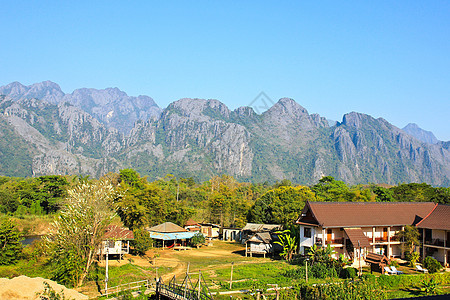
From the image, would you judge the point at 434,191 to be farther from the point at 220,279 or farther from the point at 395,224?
the point at 220,279

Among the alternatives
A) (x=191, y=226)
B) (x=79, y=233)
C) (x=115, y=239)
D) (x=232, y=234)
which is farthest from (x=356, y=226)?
(x=191, y=226)

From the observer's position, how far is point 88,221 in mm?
28906

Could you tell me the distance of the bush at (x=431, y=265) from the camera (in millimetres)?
31578

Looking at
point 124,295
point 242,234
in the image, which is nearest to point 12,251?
point 124,295

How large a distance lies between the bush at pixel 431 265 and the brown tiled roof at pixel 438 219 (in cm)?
372

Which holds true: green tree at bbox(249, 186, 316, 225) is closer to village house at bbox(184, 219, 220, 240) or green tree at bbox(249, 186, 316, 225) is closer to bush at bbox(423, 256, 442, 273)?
village house at bbox(184, 219, 220, 240)

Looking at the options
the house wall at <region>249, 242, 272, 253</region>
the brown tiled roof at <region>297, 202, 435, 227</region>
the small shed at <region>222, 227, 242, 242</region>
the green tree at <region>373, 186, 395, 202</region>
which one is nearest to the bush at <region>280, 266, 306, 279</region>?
the brown tiled roof at <region>297, 202, 435, 227</region>

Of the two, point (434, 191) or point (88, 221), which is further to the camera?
point (434, 191)

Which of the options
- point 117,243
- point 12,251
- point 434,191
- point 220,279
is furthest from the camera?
point 434,191

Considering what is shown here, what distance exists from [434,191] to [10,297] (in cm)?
6405

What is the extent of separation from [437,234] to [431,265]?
5.14 m

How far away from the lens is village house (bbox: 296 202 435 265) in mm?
35156

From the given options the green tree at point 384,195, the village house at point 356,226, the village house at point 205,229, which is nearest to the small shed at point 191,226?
the village house at point 205,229

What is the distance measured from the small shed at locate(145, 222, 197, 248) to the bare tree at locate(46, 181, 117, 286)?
17470mm
